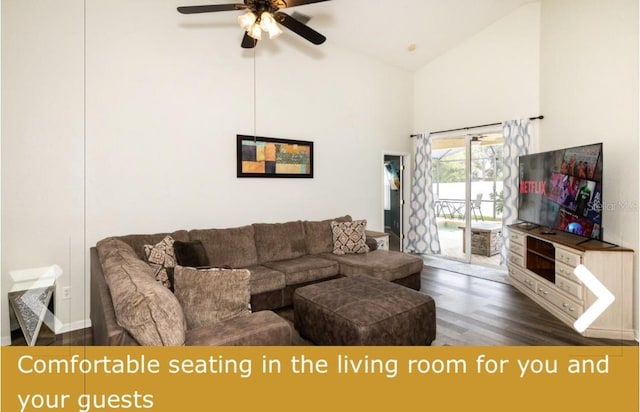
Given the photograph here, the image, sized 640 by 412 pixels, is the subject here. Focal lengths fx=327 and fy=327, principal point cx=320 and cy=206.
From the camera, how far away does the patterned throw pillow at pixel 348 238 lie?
419 cm

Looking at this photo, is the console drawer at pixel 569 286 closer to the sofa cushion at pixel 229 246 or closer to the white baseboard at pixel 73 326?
the sofa cushion at pixel 229 246

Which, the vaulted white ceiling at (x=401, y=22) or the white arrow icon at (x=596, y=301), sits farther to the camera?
the vaulted white ceiling at (x=401, y=22)

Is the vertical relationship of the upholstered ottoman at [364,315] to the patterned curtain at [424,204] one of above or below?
Answer: below

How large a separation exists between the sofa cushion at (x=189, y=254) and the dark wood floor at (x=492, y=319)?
82.6 inches

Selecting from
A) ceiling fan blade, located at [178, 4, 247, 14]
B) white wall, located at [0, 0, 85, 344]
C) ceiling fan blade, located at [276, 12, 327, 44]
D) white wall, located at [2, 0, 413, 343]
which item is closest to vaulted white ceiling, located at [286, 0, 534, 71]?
white wall, located at [2, 0, 413, 343]

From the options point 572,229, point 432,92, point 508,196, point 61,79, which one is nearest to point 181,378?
point 61,79

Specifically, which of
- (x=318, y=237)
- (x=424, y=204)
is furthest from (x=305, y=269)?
(x=424, y=204)

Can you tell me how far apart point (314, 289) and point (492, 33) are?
4.83 m

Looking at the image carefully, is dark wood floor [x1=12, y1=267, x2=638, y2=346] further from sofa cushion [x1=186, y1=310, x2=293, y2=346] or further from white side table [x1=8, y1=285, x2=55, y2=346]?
sofa cushion [x1=186, y1=310, x2=293, y2=346]

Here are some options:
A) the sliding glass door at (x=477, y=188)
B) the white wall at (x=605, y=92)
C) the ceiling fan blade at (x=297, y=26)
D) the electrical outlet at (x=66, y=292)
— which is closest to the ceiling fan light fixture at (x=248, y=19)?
the ceiling fan blade at (x=297, y=26)

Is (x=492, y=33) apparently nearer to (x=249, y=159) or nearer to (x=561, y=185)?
(x=561, y=185)

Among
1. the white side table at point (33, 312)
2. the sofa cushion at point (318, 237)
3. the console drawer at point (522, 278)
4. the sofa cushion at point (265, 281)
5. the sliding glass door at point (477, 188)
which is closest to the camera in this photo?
the white side table at point (33, 312)

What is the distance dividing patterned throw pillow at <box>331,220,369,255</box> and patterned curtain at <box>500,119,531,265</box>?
2.18 meters
